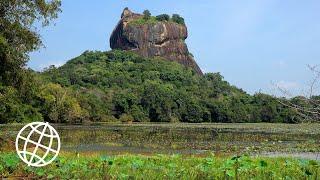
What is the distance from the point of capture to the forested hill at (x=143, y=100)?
9506cm

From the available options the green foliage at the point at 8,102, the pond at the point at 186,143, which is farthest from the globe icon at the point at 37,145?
the green foliage at the point at 8,102

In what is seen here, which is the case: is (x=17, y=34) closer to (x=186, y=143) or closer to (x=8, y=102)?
(x=8, y=102)

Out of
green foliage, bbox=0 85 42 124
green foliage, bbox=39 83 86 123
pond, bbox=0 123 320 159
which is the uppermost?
green foliage, bbox=39 83 86 123

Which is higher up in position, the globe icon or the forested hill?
the forested hill

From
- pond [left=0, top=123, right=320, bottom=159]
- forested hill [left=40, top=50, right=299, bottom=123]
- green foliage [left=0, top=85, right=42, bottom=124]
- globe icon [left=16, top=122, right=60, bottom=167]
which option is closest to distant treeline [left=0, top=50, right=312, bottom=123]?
forested hill [left=40, top=50, right=299, bottom=123]

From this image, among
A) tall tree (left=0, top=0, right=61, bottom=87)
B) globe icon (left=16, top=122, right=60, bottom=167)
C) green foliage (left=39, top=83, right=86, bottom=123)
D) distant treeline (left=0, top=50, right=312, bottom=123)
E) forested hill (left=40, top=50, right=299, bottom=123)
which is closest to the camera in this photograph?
globe icon (left=16, top=122, right=60, bottom=167)

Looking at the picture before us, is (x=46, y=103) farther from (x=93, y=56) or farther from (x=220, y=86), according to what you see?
(x=93, y=56)

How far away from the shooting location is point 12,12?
27.2 metres

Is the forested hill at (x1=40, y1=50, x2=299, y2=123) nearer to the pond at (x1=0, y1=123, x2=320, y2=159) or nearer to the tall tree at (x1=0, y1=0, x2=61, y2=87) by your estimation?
the pond at (x1=0, y1=123, x2=320, y2=159)

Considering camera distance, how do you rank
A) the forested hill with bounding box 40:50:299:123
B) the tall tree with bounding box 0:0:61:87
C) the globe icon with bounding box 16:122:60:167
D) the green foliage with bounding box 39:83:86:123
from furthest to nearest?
the forested hill with bounding box 40:50:299:123 < the green foliage with bounding box 39:83:86:123 < the tall tree with bounding box 0:0:61:87 < the globe icon with bounding box 16:122:60:167

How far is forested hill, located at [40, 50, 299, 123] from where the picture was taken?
95.1 meters

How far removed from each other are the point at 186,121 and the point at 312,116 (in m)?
105

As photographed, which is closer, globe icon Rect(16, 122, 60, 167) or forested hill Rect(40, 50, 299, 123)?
globe icon Rect(16, 122, 60, 167)

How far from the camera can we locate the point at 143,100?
109500 millimetres
